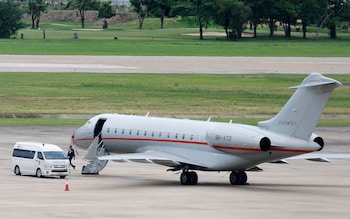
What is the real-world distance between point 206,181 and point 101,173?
719 centimetres

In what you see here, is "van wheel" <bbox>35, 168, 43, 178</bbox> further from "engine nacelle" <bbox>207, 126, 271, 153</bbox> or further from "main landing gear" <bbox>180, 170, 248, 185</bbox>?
"engine nacelle" <bbox>207, 126, 271, 153</bbox>

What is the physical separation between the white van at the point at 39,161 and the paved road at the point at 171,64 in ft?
258

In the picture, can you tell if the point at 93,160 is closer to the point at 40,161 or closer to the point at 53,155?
the point at 53,155

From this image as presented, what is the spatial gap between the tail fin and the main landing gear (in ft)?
16.7

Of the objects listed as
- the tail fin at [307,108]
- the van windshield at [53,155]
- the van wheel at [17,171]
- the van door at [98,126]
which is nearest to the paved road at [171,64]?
the van door at [98,126]

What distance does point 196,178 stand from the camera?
192 feet

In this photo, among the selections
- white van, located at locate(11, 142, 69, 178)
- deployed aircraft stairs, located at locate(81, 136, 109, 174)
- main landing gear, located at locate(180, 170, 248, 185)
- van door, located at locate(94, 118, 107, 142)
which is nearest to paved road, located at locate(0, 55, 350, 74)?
van door, located at locate(94, 118, 107, 142)

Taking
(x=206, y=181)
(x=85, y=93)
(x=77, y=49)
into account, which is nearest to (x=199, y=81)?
(x=85, y=93)

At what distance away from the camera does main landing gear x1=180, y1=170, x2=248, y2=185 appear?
58.4 meters

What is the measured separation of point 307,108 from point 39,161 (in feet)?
53.9

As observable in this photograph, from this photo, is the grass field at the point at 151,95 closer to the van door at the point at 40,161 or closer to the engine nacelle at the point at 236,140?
the van door at the point at 40,161

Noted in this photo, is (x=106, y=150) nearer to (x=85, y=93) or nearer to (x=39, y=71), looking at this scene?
(x=85, y=93)

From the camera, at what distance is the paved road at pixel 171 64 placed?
14538 centimetres

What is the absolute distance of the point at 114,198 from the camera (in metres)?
51.2
